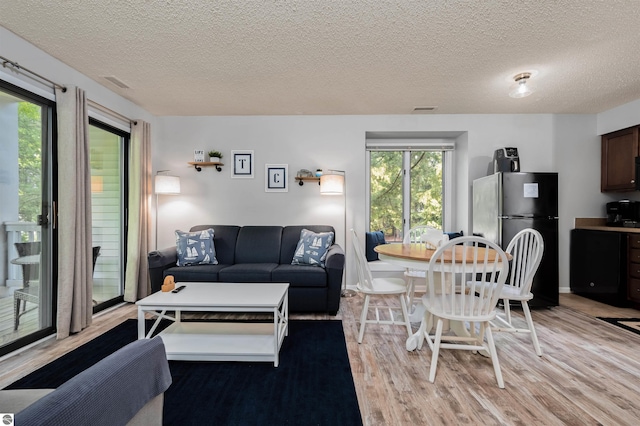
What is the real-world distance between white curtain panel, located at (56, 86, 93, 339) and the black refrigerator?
13.9 ft

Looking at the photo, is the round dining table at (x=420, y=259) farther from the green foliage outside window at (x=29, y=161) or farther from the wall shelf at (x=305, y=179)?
the green foliage outside window at (x=29, y=161)

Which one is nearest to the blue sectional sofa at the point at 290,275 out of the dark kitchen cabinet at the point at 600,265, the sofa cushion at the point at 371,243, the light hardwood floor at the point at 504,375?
the light hardwood floor at the point at 504,375

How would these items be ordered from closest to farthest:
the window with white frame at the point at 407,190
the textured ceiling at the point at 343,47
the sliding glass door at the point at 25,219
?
1. the textured ceiling at the point at 343,47
2. the sliding glass door at the point at 25,219
3. the window with white frame at the point at 407,190

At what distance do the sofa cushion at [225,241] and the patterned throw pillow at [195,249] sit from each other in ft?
0.51

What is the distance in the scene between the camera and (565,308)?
133 inches

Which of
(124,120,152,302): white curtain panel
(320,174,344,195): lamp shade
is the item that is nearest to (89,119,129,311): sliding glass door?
(124,120,152,302): white curtain panel

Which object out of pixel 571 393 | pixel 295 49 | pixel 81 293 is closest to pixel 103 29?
pixel 295 49

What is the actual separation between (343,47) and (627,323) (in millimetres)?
3722

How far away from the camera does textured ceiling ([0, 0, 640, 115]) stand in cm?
198

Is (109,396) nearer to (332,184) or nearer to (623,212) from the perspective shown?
(332,184)

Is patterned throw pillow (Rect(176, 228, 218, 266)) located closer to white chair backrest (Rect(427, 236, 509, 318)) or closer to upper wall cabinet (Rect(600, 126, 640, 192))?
white chair backrest (Rect(427, 236, 509, 318))

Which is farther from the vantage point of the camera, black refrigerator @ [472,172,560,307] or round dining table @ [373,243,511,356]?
black refrigerator @ [472,172,560,307]

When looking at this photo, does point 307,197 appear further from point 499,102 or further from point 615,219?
point 615,219

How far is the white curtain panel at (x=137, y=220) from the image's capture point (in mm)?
3553
